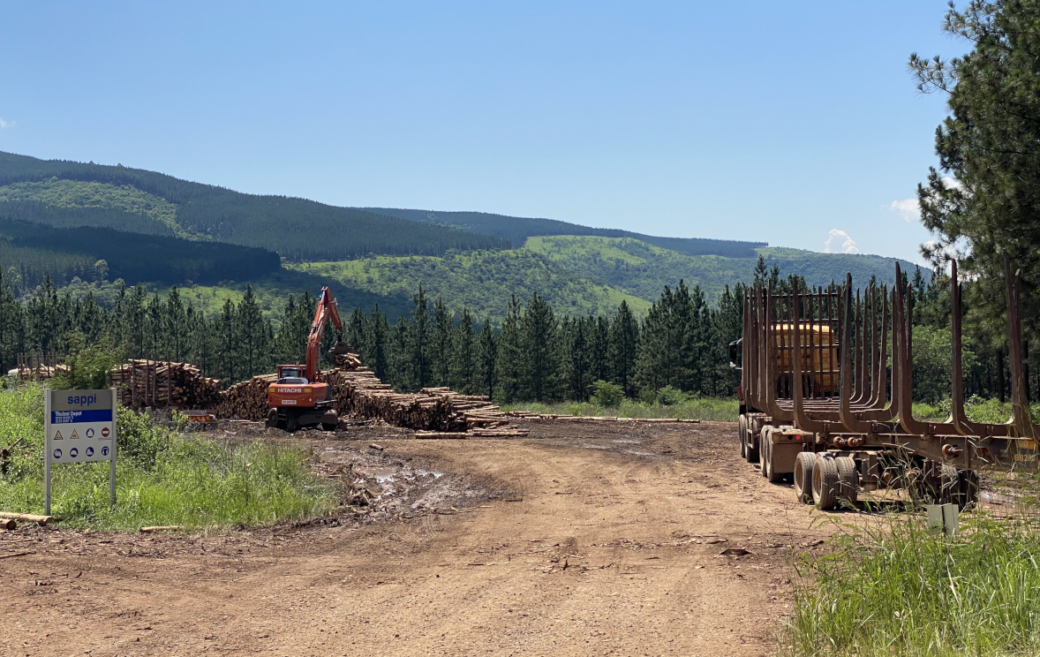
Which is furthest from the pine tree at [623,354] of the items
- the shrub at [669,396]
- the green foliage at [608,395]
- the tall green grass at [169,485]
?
the tall green grass at [169,485]

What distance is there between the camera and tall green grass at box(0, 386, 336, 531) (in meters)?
11.7

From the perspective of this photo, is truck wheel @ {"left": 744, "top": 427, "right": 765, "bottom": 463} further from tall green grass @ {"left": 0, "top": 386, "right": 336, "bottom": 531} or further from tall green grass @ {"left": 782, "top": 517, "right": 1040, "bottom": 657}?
tall green grass @ {"left": 782, "top": 517, "right": 1040, "bottom": 657}

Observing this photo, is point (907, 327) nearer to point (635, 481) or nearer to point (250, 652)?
point (635, 481)

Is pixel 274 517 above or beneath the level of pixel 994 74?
beneath

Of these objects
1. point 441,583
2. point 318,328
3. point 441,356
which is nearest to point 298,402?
point 318,328

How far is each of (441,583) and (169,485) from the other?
694 cm

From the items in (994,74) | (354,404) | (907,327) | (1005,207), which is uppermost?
(994,74)

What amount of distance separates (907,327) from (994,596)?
730 cm

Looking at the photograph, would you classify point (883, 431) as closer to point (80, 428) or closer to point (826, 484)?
point (826, 484)

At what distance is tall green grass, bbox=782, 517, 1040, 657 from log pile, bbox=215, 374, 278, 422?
1254 inches

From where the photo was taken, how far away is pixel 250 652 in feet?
20.8

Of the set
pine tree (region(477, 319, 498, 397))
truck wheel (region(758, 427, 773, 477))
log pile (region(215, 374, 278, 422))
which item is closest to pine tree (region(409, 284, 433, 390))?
pine tree (region(477, 319, 498, 397))

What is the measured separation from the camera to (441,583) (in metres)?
8.37

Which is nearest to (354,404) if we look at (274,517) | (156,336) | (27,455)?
(27,455)
